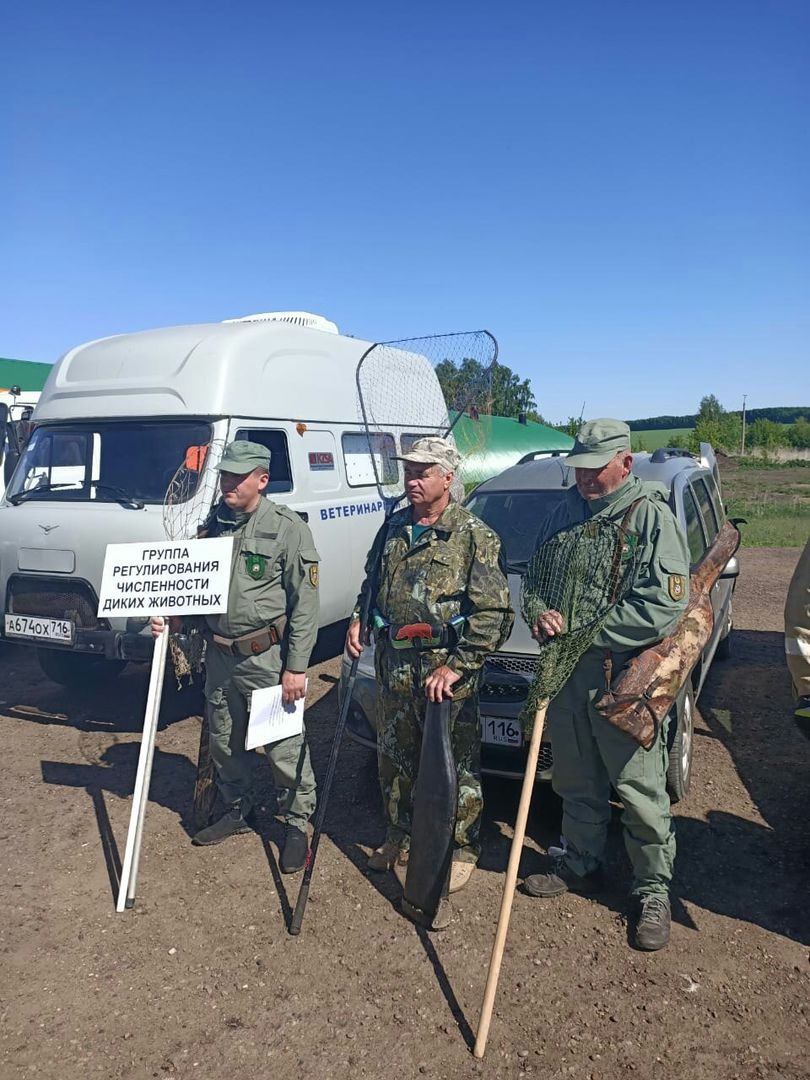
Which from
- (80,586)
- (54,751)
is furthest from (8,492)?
(54,751)

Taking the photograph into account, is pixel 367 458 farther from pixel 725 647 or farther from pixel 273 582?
pixel 273 582

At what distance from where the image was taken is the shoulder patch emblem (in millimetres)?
3021

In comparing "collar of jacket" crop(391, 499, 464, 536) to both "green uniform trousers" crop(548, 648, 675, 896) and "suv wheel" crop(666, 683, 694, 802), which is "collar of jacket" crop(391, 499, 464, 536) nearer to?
"green uniform trousers" crop(548, 648, 675, 896)

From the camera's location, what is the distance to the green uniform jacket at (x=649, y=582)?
9.82 feet

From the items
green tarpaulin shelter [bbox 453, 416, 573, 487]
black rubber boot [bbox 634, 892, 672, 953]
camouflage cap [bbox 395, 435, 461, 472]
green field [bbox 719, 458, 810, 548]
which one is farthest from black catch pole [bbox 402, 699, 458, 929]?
green tarpaulin shelter [bbox 453, 416, 573, 487]

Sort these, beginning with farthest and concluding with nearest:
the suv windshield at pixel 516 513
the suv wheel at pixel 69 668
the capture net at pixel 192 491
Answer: the suv wheel at pixel 69 668
the capture net at pixel 192 491
the suv windshield at pixel 516 513

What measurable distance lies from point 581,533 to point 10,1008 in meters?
2.89

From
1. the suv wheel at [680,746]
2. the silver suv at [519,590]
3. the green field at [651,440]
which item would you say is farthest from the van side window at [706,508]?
the green field at [651,440]

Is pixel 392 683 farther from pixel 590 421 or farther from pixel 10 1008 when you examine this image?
pixel 10 1008

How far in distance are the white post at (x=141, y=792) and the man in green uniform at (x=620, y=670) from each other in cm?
179

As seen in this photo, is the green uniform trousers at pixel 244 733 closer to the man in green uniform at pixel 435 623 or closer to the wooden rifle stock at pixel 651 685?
the man in green uniform at pixel 435 623

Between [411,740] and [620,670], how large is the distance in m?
1.02

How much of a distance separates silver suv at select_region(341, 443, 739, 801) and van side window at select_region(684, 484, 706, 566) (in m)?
0.01

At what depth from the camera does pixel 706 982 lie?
2928 millimetres
